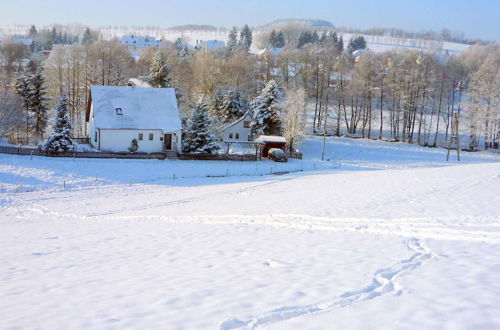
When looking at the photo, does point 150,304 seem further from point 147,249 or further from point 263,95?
point 263,95

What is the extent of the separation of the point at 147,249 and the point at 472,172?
20552 millimetres

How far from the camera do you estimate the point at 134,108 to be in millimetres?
43000

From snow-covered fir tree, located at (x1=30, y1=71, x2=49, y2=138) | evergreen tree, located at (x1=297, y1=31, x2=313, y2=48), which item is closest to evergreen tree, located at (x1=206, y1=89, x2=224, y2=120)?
snow-covered fir tree, located at (x1=30, y1=71, x2=49, y2=138)

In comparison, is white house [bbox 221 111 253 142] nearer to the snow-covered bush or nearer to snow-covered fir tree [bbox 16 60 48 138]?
the snow-covered bush

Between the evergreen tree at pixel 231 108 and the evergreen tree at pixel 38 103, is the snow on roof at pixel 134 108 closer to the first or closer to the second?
the evergreen tree at pixel 38 103

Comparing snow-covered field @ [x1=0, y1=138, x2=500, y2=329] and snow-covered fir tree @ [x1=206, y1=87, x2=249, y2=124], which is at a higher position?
snow-covered fir tree @ [x1=206, y1=87, x2=249, y2=124]

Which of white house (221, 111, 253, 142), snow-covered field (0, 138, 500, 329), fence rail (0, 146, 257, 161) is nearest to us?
snow-covered field (0, 138, 500, 329)

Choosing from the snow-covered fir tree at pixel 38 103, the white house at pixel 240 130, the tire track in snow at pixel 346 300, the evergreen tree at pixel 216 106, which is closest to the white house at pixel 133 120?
the snow-covered fir tree at pixel 38 103

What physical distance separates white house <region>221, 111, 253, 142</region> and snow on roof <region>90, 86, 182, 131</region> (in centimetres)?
1181

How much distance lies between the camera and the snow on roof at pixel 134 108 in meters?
41.6

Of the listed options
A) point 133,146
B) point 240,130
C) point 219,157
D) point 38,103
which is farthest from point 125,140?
point 240,130

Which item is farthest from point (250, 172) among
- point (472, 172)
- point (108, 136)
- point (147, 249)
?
point (147, 249)

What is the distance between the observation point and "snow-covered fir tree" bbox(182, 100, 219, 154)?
42.4m

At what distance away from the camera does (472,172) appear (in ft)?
86.3
